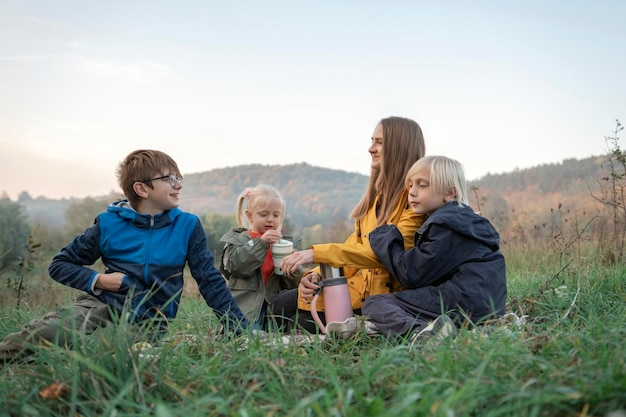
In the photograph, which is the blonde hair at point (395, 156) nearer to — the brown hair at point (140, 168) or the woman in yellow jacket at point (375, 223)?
the woman in yellow jacket at point (375, 223)

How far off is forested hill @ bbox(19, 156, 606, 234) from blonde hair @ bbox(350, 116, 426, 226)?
9.28m

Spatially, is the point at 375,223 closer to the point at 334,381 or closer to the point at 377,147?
the point at 377,147

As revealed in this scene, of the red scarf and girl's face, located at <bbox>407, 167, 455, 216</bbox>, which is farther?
the red scarf

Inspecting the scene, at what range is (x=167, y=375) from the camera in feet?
8.08

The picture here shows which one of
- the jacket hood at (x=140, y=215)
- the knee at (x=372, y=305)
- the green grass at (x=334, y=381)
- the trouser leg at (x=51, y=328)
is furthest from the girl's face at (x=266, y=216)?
the green grass at (x=334, y=381)

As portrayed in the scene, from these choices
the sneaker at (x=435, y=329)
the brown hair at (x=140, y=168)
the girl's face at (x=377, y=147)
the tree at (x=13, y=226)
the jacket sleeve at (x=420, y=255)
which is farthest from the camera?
the tree at (x=13, y=226)

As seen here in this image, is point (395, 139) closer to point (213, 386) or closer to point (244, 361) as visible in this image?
point (244, 361)

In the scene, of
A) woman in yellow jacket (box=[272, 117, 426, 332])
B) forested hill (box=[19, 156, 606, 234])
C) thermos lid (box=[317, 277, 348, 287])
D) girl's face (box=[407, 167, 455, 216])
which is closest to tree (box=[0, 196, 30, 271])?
forested hill (box=[19, 156, 606, 234])

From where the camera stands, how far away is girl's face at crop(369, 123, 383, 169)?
4.52m

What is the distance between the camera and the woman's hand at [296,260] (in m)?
3.91

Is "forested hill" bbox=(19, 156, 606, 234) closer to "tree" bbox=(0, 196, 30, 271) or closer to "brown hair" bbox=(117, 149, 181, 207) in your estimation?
"tree" bbox=(0, 196, 30, 271)

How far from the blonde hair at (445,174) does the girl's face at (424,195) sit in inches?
1.0

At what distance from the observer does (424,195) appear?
3947 mm

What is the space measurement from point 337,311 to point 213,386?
5.64 ft
